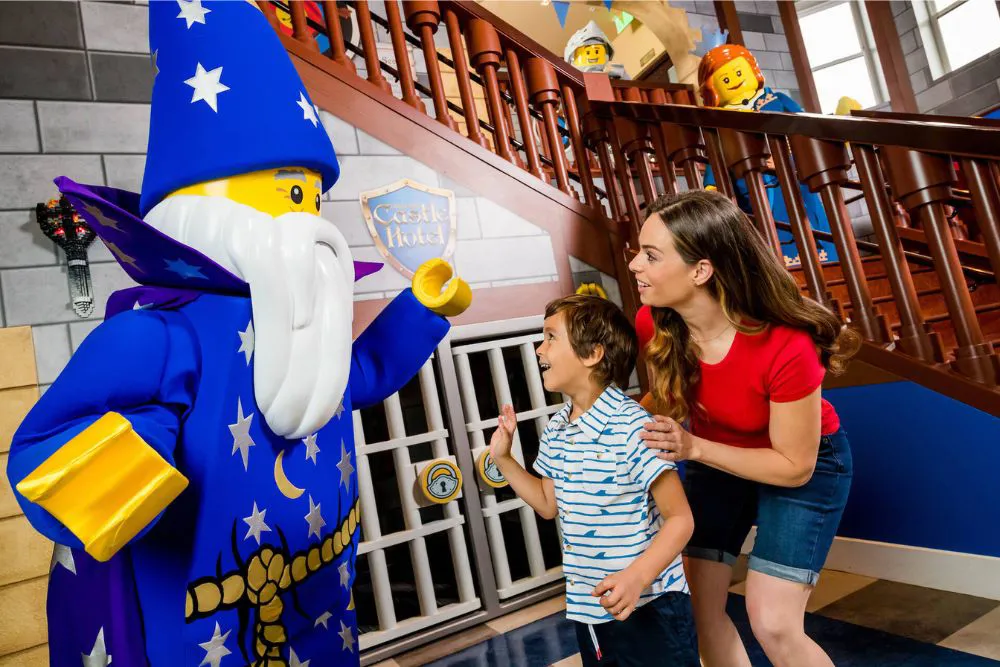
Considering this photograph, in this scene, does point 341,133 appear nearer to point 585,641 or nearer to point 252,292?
point 252,292

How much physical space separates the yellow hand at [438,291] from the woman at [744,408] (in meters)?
0.38

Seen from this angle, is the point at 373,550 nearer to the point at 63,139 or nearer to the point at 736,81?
the point at 63,139

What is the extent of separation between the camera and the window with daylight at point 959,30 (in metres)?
5.55

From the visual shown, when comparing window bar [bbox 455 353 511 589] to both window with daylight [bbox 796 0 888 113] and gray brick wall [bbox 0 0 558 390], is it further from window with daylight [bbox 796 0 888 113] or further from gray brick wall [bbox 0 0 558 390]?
window with daylight [bbox 796 0 888 113]

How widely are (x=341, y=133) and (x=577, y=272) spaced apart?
1084 millimetres

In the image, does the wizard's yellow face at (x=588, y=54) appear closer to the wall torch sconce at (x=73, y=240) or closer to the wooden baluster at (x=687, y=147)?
the wooden baluster at (x=687, y=147)

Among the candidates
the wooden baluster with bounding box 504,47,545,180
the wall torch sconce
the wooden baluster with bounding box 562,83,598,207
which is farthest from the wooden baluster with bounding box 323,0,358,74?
the wall torch sconce

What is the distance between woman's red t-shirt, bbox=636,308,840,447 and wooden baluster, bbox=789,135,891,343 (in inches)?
32.4

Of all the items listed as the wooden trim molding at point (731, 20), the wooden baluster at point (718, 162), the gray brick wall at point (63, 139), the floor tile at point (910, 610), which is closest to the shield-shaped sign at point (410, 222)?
the gray brick wall at point (63, 139)

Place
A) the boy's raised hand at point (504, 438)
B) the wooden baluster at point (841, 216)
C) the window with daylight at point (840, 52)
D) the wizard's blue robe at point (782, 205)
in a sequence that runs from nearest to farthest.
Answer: the boy's raised hand at point (504, 438) < the wooden baluster at point (841, 216) < the wizard's blue robe at point (782, 205) < the window with daylight at point (840, 52)

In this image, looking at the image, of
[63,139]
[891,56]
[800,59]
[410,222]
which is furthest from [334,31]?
[891,56]

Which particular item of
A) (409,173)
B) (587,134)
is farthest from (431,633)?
(587,134)

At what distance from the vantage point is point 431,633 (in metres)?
2.41

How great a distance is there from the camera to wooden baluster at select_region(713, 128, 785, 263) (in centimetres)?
233
